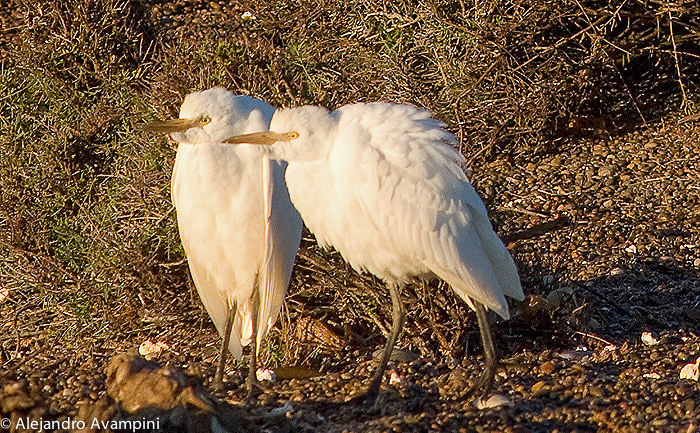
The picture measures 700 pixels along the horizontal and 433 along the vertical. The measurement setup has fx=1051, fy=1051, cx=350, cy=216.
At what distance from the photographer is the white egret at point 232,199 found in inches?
165

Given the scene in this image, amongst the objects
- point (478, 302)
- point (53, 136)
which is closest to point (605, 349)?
point (478, 302)

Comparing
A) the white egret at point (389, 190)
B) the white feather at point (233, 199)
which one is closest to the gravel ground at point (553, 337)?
the white egret at point (389, 190)

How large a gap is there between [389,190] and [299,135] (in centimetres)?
39

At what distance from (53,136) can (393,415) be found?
10.7ft

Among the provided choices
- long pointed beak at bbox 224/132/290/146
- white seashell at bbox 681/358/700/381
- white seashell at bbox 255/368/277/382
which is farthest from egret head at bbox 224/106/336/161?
white seashell at bbox 681/358/700/381

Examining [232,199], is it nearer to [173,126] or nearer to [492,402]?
[173,126]

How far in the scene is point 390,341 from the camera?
412 centimetres

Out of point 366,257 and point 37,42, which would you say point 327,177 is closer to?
point 366,257

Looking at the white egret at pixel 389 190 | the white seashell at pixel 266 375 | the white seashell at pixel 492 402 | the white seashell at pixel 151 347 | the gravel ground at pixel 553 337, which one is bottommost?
the white seashell at pixel 151 347

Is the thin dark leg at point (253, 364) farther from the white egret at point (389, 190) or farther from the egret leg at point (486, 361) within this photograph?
the egret leg at point (486, 361)

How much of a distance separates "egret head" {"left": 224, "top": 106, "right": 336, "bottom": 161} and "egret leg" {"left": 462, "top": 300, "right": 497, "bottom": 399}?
34.5 inches

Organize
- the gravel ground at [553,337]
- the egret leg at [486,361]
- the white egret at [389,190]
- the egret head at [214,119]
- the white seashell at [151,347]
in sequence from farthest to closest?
the white seashell at [151,347], the egret head at [214,119], the egret leg at [486,361], the white egret at [389,190], the gravel ground at [553,337]

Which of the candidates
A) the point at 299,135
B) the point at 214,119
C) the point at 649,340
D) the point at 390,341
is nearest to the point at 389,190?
the point at 299,135

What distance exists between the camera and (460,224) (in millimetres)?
3859
